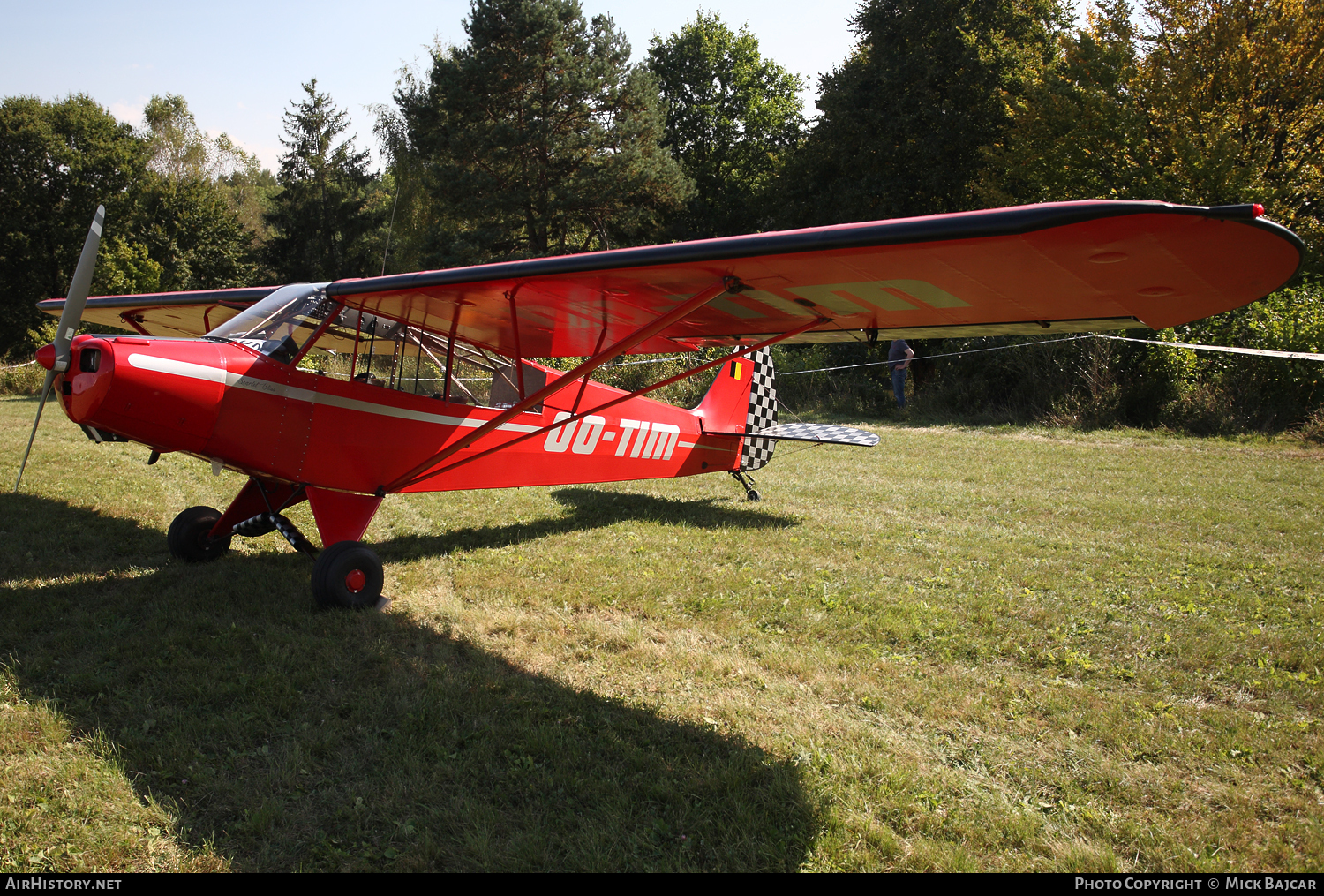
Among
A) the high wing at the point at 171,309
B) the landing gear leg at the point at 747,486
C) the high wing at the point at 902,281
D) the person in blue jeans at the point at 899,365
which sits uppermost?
the person in blue jeans at the point at 899,365

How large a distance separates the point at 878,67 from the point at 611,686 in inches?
1021

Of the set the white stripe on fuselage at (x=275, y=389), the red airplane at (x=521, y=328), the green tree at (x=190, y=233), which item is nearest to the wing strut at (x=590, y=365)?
the red airplane at (x=521, y=328)

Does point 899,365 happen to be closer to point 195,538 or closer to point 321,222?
point 195,538

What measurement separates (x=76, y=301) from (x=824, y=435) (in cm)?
645

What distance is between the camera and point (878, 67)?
23.9m

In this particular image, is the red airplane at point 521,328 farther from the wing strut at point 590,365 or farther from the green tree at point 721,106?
the green tree at point 721,106

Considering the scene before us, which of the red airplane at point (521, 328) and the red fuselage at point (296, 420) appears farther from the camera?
the red fuselage at point (296, 420)

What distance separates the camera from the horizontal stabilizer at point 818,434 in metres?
7.54

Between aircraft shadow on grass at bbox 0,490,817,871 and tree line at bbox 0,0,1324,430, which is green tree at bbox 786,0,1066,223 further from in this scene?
aircraft shadow on grass at bbox 0,490,817,871

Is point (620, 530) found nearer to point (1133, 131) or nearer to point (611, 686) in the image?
point (611, 686)

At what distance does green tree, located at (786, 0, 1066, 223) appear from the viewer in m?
22.9

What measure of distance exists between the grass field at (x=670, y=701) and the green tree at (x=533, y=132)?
21831mm
